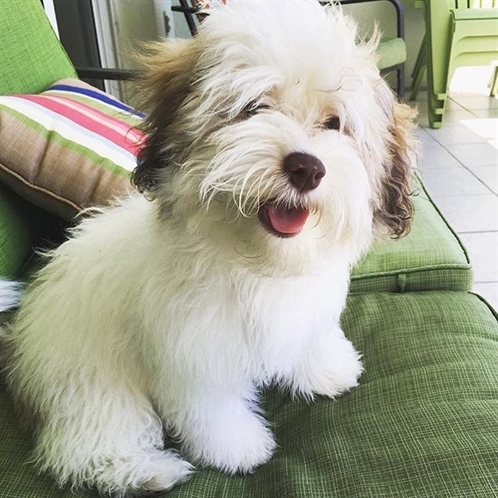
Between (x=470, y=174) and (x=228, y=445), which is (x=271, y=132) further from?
(x=470, y=174)

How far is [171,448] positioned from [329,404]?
328mm

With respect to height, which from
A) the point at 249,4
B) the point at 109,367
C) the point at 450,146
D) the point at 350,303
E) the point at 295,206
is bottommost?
the point at 450,146

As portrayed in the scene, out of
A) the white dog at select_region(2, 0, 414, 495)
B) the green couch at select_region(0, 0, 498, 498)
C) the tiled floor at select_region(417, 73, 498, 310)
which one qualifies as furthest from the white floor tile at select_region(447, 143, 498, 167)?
the white dog at select_region(2, 0, 414, 495)

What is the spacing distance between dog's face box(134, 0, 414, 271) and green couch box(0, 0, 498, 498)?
0.34 meters

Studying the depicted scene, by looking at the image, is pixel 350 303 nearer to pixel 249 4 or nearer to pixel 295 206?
pixel 295 206

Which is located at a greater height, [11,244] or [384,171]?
[384,171]

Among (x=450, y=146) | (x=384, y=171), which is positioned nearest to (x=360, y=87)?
(x=384, y=171)

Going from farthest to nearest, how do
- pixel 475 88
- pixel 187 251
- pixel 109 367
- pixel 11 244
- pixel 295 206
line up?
pixel 475 88
pixel 11 244
pixel 109 367
pixel 187 251
pixel 295 206

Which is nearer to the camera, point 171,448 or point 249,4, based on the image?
point 249,4

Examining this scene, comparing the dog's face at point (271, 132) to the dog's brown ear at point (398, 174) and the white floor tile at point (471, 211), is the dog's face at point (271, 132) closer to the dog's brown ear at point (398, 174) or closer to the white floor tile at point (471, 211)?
Result: the dog's brown ear at point (398, 174)

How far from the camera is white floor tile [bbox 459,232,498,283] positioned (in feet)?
8.48

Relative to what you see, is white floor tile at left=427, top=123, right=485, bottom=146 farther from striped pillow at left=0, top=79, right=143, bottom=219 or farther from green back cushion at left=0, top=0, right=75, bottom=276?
striped pillow at left=0, top=79, right=143, bottom=219

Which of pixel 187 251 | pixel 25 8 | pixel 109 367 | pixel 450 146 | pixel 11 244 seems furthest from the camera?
pixel 450 146

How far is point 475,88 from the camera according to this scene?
554 centimetres
